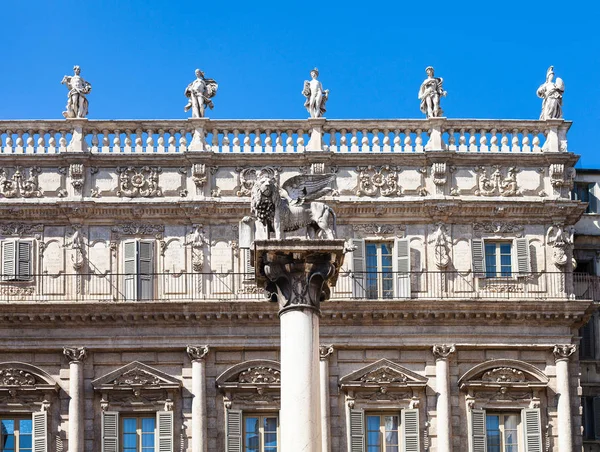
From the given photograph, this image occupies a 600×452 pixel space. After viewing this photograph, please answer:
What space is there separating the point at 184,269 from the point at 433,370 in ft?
30.8

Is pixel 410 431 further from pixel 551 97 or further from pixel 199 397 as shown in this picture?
pixel 551 97

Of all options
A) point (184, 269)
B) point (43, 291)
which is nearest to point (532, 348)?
point (184, 269)

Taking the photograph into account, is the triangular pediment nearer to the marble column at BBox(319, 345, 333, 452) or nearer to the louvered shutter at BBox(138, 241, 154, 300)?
the marble column at BBox(319, 345, 333, 452)

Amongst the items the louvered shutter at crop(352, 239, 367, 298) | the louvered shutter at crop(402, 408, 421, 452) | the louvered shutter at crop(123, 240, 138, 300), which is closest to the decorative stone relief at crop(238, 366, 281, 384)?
the louvered shutter at crop(352, 239, 367, 298)

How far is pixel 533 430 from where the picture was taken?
61.2 m

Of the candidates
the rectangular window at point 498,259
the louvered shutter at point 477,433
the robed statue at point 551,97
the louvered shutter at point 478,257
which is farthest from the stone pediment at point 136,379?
the robed statue at point 551,97

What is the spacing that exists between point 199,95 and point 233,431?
12391 millimetres

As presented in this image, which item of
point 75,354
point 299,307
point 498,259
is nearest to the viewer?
point 299,307

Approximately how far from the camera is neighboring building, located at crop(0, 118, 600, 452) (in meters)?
61.1

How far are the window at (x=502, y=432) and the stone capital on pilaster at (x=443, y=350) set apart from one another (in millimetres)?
2496

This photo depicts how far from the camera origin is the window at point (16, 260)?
62719 millimetres

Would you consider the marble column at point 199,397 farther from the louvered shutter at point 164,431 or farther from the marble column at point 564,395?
the marble column at point 564,395

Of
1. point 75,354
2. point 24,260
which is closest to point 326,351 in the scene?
point 75,354

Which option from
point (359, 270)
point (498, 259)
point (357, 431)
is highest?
point (498, 259)
